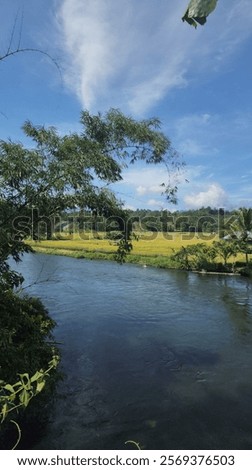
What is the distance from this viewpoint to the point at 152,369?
13594 mm

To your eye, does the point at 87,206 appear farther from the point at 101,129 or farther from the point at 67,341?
the point at 67,341

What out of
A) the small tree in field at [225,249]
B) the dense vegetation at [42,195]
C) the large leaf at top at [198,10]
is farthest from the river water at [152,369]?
the small tree in field at [225,249]

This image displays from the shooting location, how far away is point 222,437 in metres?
9.50

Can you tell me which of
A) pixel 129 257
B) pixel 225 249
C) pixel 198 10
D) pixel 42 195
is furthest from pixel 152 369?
pixel 129 257

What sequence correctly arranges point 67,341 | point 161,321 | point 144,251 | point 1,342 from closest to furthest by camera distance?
point 1,342 < point 67,341 < point 161,321 < point 144,251

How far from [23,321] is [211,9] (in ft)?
31.6

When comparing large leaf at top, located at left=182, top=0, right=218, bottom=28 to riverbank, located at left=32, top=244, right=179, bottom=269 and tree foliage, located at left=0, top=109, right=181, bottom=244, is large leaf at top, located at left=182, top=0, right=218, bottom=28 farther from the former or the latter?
riverbank, located at left=32, top=244, right=179, bottom=269

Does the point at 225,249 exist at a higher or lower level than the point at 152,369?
higher

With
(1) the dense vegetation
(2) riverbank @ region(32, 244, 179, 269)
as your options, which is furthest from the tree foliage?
(2) riverbank @ region(32, 244, 179, 269)

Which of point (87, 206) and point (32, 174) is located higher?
point (32, 174)

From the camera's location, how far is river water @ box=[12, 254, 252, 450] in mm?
9578

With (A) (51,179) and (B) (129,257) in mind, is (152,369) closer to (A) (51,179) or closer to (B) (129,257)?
(A) (51,179)

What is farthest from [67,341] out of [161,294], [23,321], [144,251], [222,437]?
[144,251]

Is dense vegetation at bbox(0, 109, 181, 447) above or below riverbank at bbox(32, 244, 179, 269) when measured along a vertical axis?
above
